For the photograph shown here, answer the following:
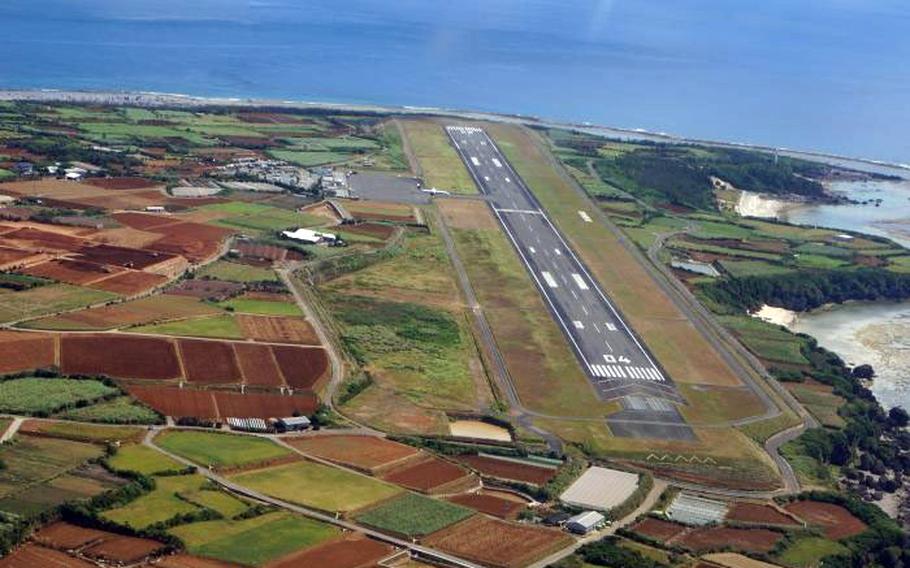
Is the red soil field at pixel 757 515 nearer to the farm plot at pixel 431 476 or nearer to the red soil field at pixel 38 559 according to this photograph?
the farm plot at pixel 431 476

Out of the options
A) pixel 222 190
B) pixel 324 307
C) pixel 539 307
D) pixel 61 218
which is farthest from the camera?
pixel 222 190

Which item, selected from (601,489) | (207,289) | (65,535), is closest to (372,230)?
(207,289)

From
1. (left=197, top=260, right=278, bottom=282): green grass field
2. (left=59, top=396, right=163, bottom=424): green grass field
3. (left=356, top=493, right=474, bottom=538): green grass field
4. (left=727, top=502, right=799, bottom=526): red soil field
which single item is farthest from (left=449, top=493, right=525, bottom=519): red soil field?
(left=197, top=260, right=278, bottom=282): green grass field

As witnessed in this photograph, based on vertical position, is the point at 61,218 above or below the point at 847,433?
above

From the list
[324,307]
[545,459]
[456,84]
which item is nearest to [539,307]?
[324,307]

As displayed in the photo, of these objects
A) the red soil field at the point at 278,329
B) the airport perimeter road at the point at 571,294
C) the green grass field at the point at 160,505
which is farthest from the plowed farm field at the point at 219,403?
the airport perimeter road at the point at 571,294

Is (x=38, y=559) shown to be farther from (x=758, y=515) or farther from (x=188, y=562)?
(x=758, y=515)

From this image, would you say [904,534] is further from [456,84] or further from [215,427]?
[456,84]
